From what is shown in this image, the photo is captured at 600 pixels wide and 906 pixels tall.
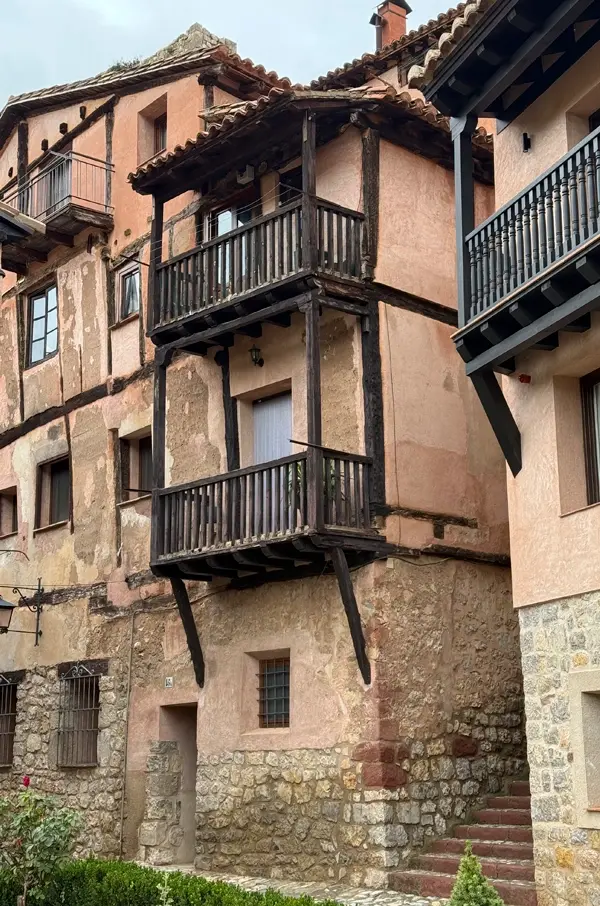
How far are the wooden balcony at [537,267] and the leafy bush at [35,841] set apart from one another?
19.4 ft

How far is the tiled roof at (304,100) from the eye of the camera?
14.7 m

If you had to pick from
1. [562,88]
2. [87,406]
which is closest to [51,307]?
[87,406]

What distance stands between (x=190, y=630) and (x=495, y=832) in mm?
4834

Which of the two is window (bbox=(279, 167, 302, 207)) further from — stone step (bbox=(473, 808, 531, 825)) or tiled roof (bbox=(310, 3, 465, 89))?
stone step (bbox=(473, 808, 531, 825))

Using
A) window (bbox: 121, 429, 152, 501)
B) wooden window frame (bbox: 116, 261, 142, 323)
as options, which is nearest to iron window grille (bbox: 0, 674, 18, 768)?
window (bbox: 121, 429, 152, 501)

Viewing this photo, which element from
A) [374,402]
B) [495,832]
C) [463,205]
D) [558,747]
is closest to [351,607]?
[374,402]

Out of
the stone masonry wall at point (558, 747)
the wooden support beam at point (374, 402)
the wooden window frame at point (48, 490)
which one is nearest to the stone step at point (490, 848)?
the stone masonry wall at point (558, 747)

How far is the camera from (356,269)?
15125 millimetres

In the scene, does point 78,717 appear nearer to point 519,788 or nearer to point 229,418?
point 229,418

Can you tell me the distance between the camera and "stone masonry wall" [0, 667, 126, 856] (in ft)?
57.1

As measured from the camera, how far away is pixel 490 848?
13023 mm

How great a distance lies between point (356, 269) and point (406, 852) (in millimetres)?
6886

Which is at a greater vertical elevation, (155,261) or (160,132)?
(160,132)

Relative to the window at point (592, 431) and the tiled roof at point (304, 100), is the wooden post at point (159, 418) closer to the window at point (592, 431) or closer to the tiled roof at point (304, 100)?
the tiled roof at point (304, 100)
